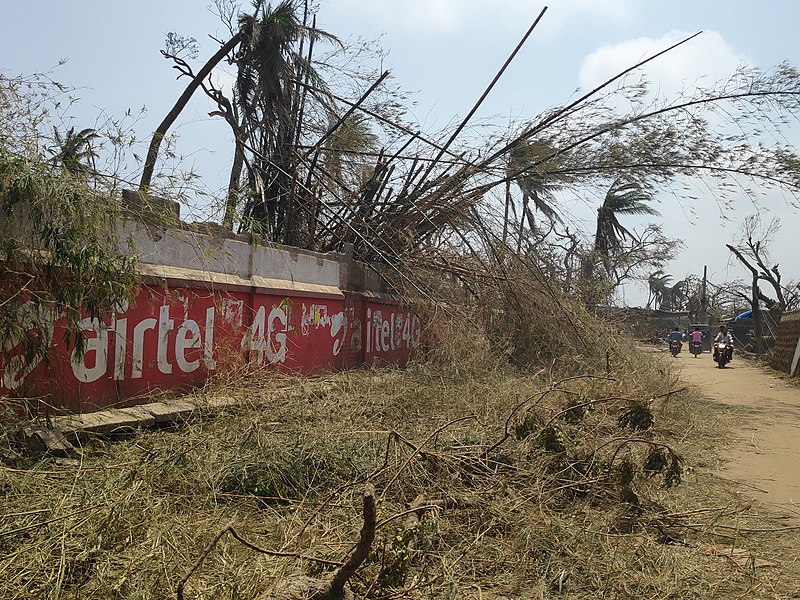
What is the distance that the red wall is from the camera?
492 cm

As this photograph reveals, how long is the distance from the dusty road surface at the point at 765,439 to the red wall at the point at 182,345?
15.8ft

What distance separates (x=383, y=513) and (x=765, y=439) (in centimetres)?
609

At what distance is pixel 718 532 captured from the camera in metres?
4.08

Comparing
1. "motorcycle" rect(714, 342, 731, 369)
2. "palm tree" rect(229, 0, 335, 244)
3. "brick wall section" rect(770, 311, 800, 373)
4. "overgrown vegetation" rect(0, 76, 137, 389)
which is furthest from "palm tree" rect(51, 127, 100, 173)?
"motorcycle" rect(714, 342, 731, 369)

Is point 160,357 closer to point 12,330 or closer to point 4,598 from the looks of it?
point 12,330

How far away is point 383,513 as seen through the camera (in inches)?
142

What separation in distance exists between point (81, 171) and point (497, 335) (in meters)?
7.11

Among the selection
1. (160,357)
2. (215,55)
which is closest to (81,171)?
(160,357)

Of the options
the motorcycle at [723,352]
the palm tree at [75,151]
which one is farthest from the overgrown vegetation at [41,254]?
the motorcycle at [723,352]

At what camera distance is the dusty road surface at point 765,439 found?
541 centimetres

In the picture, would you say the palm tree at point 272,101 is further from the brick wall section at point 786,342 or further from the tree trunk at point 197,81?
the brick wall section at point 786,342

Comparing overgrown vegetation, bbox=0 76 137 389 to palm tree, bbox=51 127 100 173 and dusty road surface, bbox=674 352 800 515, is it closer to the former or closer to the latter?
palm tree, bbox=51 127 100 173

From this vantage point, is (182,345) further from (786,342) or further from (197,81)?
(786,342)

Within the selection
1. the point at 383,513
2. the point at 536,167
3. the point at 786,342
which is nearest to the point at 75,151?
the point at 383,513
